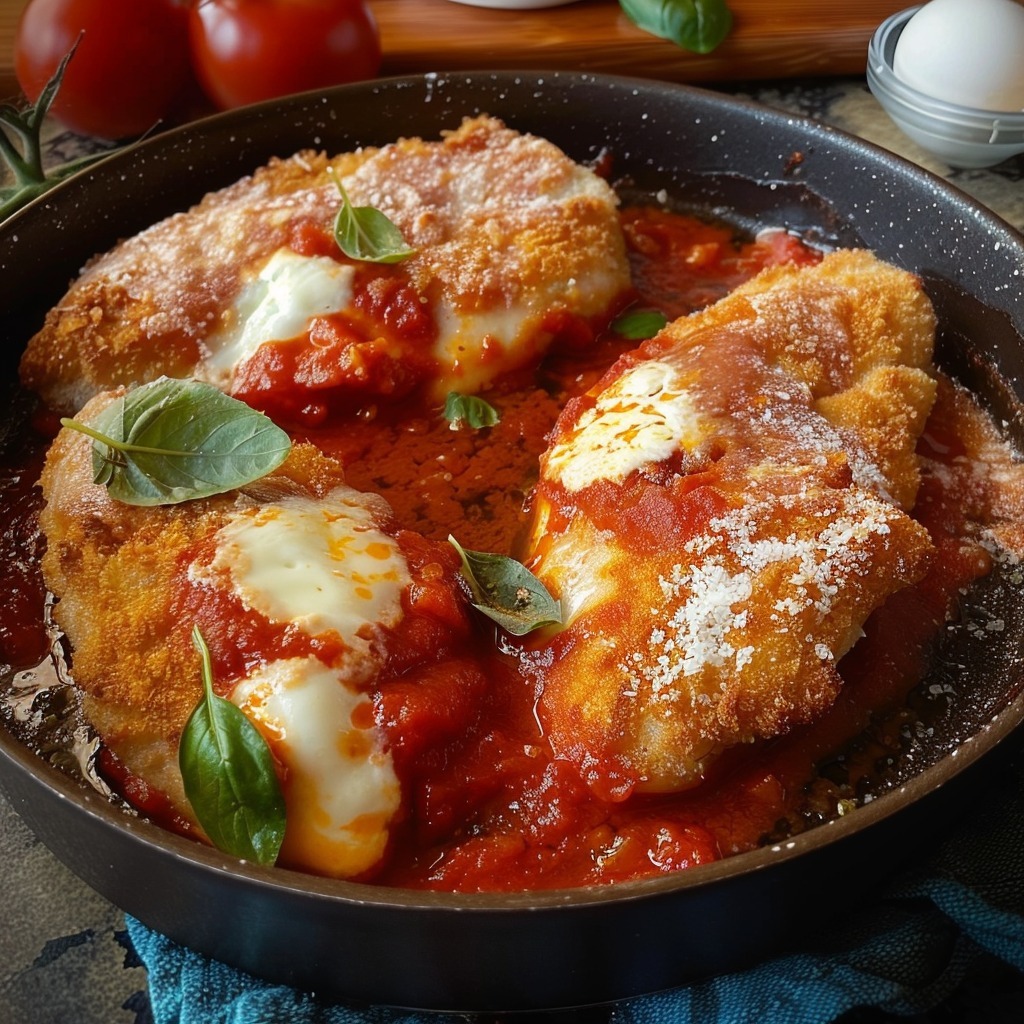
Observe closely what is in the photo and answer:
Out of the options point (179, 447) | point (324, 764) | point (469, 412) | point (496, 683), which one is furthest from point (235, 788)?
point (469, 412)

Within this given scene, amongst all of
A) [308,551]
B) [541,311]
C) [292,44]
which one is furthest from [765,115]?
[308,551]

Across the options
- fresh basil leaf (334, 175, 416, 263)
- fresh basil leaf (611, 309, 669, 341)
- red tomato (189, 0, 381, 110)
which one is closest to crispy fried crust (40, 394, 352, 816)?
fresh basil leaf (334, 175, 416, 263)

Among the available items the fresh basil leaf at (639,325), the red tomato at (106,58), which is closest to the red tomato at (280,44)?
the red tomato at (106,58)

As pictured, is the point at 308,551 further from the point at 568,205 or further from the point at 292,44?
the point at 292,44

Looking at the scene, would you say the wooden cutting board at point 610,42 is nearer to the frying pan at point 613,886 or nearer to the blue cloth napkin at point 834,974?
the frying pan at point 613,886

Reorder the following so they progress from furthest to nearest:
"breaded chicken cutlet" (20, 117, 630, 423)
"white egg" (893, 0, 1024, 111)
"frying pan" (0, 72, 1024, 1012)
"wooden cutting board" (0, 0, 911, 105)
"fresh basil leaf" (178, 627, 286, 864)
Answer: "wooden cutting board" (0, 0, 911, 105) < "white egg" (893, 0, 1024, 111) < "breaded chicken cutlet" (20, 117, 630, 423) < "fresh basil leaf" (178, 627, 286, 864) < "frying pan" (0, 72, 1024, 1012)

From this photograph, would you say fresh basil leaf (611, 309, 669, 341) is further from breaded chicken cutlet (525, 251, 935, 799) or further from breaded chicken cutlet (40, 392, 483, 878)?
breaded chicken cutlet (40, 392, 483, 878)
